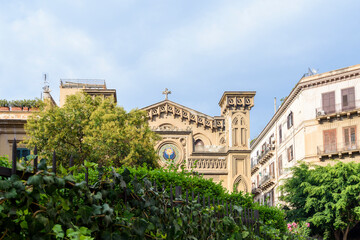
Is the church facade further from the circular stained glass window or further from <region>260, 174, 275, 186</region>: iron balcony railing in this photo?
<region>260, 174, 275, 186</region>: iron balcony railing

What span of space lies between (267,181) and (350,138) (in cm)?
1284

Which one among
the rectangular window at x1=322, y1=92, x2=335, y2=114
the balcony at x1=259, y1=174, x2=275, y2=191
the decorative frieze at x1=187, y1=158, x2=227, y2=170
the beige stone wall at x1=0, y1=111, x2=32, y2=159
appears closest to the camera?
the beige stone wall at x1=0, y1=111, x2=32, y2=159

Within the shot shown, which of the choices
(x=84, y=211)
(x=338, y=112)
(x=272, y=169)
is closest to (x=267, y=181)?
(x=272, y=169)

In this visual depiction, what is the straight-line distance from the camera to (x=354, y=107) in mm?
37125

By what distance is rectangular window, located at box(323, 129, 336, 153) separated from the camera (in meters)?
38.0

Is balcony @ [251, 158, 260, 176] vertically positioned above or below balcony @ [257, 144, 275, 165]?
below

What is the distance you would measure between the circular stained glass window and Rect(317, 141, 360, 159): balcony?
1119cm

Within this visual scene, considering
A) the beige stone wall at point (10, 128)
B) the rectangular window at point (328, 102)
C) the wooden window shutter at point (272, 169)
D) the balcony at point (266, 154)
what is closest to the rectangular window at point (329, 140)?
the rectangular window at point (328, 102)

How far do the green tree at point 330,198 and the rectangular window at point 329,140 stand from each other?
3877 millimetres

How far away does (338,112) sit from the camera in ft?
123

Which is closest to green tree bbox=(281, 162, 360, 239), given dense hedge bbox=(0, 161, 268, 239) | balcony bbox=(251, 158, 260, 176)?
balcony bbox=(251, 158, 260, 176)

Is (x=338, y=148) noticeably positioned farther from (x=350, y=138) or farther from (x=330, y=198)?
(x=330, y=198)

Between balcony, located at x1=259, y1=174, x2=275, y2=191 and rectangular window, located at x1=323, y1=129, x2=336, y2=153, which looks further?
balcony, located at x1=259, y1=174, x2=275, y2=191

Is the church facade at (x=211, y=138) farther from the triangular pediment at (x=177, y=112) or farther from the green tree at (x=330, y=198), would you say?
the green tree at (x=330, y=198)
